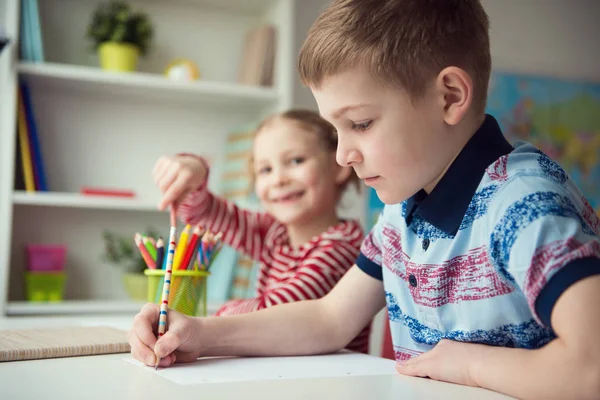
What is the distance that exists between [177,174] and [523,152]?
630 millimetres

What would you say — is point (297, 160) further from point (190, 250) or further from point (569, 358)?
point (569, 358)

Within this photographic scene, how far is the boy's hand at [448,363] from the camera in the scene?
2.36ft

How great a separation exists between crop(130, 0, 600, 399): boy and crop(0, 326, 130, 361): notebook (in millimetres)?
99

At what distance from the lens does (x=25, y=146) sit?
2312 mm

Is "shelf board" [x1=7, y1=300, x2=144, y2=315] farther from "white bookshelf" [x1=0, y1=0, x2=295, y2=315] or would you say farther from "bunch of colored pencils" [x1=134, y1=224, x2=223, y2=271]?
"bunch of colored pencils" [x1=134, y1=224, x2=223, y2=271]

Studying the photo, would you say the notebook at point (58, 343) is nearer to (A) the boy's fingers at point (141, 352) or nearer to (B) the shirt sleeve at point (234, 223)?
(A) the boy's fingers at point (141, 352)

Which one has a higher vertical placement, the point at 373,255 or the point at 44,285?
the point at 373,255

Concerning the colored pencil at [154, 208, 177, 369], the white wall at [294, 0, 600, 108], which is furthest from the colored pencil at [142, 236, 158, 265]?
the white wall at [294, 0, 600, 108]

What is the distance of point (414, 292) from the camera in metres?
0.88

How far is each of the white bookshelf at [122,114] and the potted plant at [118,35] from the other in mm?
88

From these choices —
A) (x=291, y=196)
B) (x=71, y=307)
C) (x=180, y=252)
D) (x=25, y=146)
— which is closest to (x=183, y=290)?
(x=180, y=252)

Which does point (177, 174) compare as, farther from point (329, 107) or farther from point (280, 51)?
point (280, 51)

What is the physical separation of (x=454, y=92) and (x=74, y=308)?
1.82 m

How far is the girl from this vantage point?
124 cm
